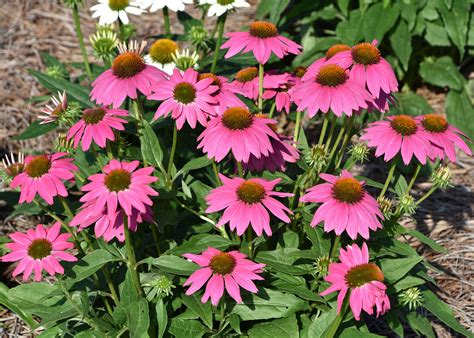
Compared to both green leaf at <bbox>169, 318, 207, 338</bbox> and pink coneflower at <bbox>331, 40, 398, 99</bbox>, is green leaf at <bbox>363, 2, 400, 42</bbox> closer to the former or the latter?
pink coneflower at <bbox>331, 40, 398, 99</bbox>

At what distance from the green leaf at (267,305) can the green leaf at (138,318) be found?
1.01 ft

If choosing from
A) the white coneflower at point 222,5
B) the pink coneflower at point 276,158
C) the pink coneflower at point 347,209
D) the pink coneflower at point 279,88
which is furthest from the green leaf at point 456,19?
the pink coneflower at point 347,209

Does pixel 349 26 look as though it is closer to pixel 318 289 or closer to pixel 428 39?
pixel 428 39

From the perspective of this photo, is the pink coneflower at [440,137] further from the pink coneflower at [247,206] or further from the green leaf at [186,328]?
the green leaf at [186,328]

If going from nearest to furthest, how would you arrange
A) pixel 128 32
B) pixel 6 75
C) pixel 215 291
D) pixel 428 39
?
pixel 215 291
pixel 128 32
pixel 428 39
pixel 6 75

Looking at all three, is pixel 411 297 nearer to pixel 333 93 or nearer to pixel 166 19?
pixel 333 93

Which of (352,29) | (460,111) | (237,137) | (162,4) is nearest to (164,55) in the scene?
(162,4)

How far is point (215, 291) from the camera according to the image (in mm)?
1961

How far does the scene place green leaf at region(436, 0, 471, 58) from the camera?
157 inches

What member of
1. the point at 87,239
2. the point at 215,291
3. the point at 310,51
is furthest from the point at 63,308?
the point at 310,51

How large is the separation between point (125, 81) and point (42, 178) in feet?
1.45

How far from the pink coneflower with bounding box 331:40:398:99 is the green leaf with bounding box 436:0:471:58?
1926mm

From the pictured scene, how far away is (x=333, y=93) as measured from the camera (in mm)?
2164

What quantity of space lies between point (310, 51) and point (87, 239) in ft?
7.74
